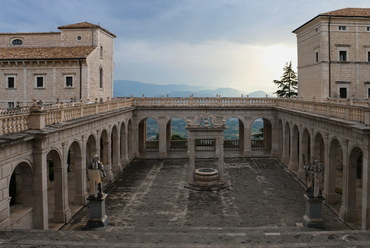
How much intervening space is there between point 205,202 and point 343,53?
2406 cm

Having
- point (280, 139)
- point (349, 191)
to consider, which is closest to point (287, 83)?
point (280, 139)

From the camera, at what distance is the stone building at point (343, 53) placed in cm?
3841

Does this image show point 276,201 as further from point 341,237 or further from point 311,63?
point 311,63

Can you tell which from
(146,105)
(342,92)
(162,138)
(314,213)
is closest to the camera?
(314,213)

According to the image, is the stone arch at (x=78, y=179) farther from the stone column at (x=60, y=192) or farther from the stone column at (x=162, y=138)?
the stone column at (x=162, y=138)

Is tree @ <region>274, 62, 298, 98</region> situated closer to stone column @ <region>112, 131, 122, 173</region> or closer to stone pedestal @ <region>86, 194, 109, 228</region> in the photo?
stone column @ <region>112, 131, 122, 173</region>

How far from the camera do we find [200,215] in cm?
2198

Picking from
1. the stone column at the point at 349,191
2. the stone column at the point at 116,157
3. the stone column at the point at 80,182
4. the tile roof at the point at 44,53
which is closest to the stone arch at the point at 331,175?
the stone column at the point at 349,191

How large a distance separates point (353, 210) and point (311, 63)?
968 inches

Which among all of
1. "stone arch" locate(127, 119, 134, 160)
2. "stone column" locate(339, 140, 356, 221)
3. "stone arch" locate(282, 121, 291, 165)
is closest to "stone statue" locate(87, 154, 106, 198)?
"stone column" locate(339, 140, 356, 221)

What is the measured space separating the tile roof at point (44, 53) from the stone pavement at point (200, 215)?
42.2 ft

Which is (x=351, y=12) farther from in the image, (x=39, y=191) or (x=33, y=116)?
(x=39, y=191)

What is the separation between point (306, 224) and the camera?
19016mm

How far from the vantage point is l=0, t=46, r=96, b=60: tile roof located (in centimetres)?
3822
